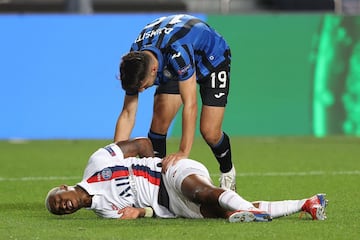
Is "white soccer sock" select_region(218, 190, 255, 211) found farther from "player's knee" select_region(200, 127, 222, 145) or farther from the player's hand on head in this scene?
"player's knee" select_region(200, 127, 222, 145)

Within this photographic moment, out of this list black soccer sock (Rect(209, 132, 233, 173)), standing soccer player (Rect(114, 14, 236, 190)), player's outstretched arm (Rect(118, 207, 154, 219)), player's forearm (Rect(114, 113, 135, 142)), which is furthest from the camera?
black soccer sock (Rect(209, 132, 233, 173))

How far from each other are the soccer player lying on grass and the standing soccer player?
0.65 ft

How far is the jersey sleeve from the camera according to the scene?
30.5 ft

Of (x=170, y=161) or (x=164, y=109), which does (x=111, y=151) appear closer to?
(x=170, y=161)

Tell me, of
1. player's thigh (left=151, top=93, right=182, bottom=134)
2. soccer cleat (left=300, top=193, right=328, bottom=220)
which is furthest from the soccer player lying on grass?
player's thigh (left=151, top=93, right=182, bottom=134)

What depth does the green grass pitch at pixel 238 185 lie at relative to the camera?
8.12m

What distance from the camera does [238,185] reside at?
39.5ft

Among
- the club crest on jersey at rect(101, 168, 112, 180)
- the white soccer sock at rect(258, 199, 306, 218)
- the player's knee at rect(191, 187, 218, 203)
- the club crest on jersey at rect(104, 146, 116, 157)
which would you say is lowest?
the white soccer sock at rect(258, 199, 306, 218)

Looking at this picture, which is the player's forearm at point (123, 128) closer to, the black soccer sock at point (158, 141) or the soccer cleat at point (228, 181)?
the black soccer sock at point (158, 141)

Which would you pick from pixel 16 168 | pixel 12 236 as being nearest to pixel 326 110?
pixel 16 168

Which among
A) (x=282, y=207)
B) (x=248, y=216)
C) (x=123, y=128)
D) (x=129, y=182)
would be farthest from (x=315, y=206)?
(x=123, y=128)

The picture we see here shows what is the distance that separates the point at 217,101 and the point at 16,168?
466 centimetres

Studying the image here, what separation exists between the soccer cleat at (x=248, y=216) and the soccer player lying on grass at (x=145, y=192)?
7 centimetres

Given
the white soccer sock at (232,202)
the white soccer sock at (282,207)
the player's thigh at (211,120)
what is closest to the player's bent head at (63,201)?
the white soccer sock at (232,202)
